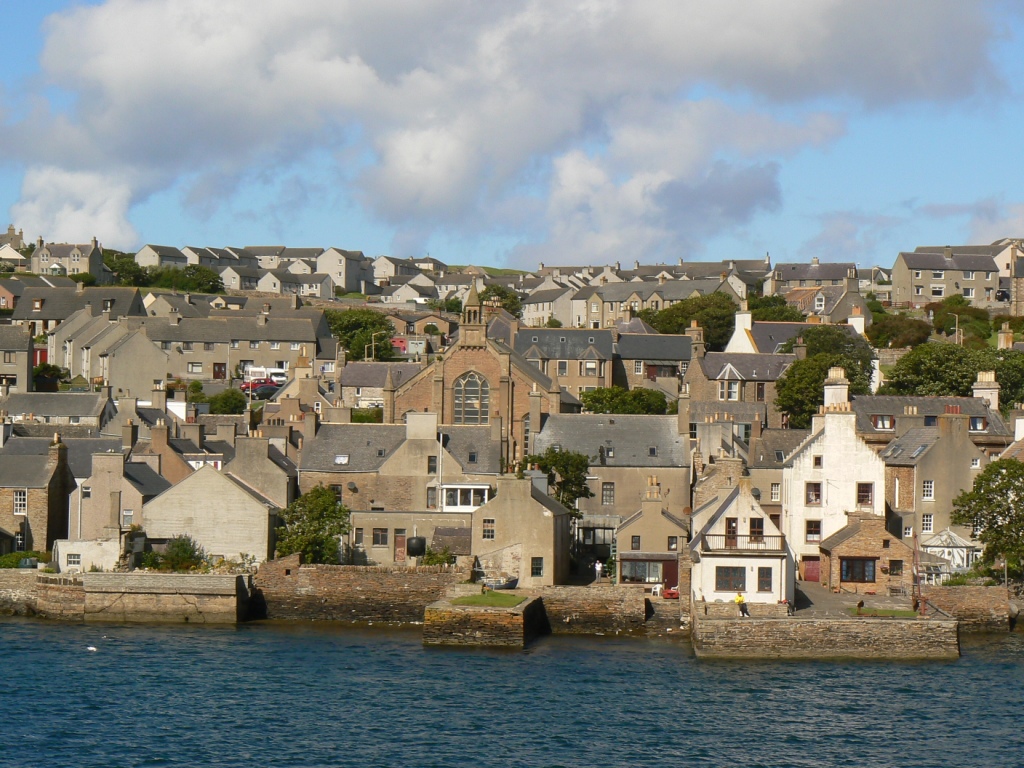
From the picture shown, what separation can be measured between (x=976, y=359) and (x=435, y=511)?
43.3 m

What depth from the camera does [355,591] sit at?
62031mm

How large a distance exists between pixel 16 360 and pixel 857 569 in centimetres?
7825

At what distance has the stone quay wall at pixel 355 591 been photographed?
61844 millimetres

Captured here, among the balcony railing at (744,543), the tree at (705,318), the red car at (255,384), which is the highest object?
the tree at (705,318)

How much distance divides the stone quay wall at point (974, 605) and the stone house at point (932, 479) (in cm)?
782

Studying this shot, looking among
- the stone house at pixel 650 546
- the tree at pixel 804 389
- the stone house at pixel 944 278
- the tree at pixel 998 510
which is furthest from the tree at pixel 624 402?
the stone house at pixel 944 278

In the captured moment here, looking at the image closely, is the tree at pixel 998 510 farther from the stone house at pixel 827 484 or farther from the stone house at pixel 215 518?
the stone house at pixel 215 518

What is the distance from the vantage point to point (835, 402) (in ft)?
235

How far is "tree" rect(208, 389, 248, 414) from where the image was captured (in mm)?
107688

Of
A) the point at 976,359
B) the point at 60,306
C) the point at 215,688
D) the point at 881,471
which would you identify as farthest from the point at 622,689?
the point at 60,306

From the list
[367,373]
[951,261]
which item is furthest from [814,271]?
[367,373]

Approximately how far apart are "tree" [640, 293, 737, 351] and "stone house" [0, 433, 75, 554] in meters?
67.9

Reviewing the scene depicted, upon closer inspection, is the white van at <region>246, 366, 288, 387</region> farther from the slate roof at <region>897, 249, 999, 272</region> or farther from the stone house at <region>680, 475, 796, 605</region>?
the stone house at <region>680, 475, 796, 605</region>

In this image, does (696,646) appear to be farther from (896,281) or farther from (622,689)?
(896,281)
